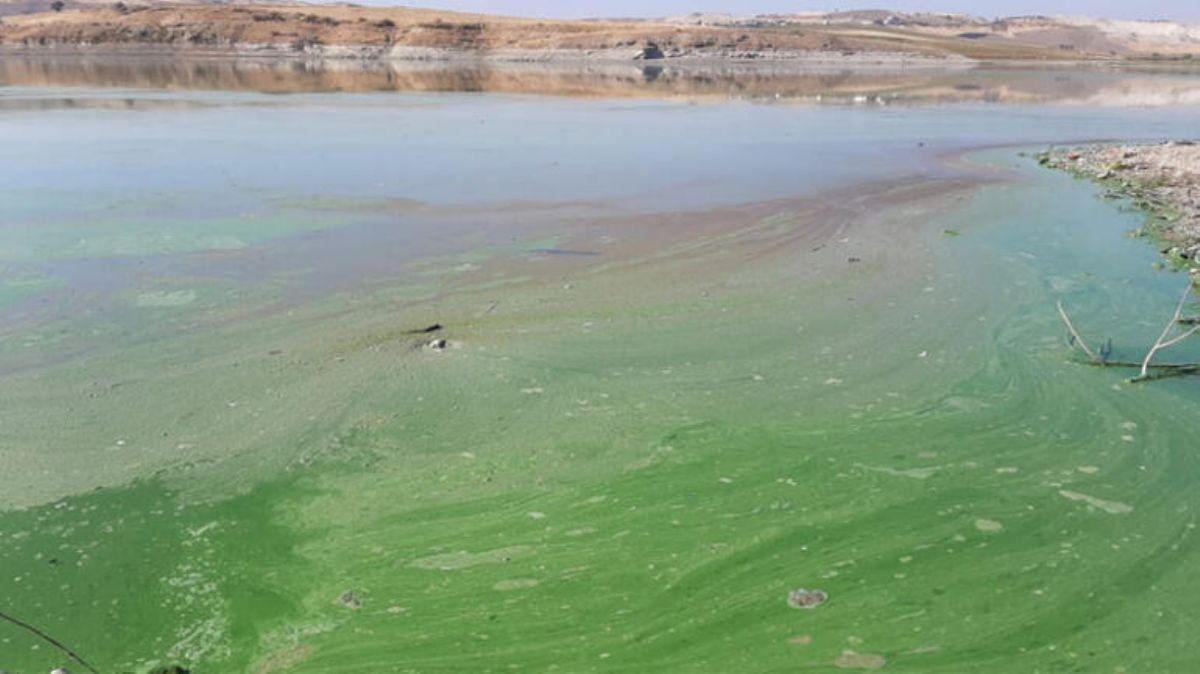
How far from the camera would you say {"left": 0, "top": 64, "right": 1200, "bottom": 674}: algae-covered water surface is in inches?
97.0

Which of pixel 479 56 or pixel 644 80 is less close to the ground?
pixel 479 56

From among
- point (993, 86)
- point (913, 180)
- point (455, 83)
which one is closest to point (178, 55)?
point (455, 83)

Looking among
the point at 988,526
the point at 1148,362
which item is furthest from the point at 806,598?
the point at 1148,362

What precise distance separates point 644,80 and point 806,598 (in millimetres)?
29216

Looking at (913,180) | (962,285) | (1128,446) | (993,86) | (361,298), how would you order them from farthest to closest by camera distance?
(993,86)
(913,180)
(962,285)
(361,298)
(1128,446)

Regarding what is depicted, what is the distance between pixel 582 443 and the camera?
11.8 ft

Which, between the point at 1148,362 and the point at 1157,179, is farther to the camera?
the point at 1157,179

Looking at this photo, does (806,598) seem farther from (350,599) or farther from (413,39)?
(413,39)

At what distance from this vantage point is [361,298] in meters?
5.32

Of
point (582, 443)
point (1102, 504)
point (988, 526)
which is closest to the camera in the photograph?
point (988, 526)

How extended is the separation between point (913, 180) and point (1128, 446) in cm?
695

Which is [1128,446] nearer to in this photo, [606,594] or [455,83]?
[606,594]

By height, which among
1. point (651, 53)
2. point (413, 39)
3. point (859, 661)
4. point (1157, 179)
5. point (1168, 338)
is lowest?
point (859, 661)

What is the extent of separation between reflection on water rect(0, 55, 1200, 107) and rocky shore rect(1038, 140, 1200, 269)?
11.0m
